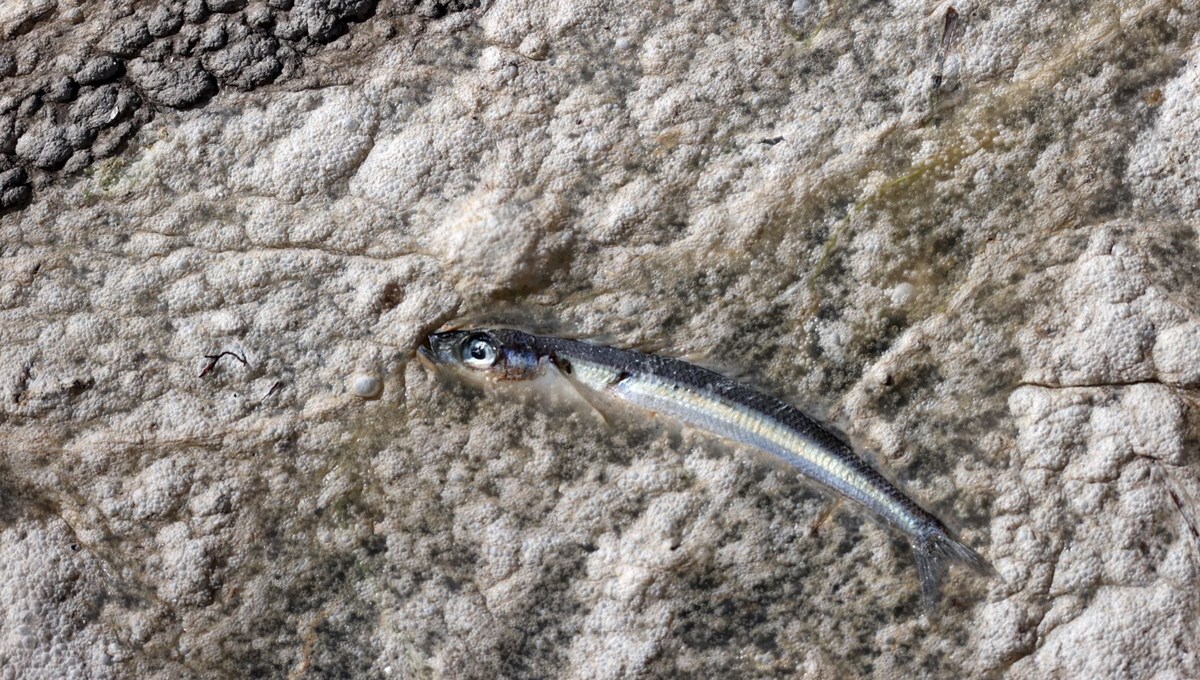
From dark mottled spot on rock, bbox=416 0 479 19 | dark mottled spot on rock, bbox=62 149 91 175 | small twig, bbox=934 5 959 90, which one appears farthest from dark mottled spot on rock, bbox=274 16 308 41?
small twig, bbox=934 5 959 90

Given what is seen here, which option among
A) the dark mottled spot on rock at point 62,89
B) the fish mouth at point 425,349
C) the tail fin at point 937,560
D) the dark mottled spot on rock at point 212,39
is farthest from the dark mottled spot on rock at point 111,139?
the tail fin at point 937,560

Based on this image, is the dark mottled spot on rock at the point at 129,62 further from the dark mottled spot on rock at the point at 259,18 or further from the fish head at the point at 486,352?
the fish head at the point at 486,352

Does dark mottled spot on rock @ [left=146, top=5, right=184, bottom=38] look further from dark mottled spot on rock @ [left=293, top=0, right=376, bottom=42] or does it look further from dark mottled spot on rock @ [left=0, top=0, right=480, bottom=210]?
dark mottled spot on rock @ [left=293, top=0, right=376, bottom=42]

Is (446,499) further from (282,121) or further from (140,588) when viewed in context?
(282,121)

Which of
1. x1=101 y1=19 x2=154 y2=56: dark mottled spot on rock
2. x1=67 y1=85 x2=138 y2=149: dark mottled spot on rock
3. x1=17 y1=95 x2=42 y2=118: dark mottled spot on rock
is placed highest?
x1=101 y1=19 x2=154 y2=56: dark mottled spot on rock

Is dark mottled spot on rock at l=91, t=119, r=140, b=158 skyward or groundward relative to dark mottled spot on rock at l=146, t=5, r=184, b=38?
groundward

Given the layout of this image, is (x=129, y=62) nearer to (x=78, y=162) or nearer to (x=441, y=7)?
(x=78, y=162)
